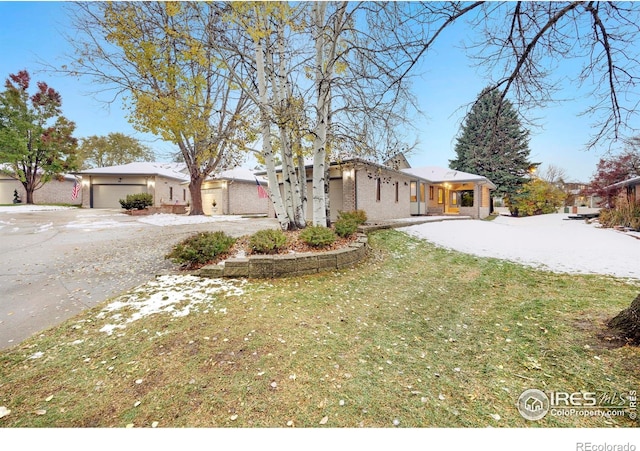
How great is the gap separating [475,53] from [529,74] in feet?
2.93

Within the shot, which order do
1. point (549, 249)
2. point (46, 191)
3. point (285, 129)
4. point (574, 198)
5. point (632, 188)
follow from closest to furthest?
point (285, 129) → point (549, 249) → point (632, 188) → point (46, 191) → point (574, 198)

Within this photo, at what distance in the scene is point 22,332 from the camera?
2723 mm

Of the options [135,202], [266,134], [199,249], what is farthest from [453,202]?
[135,202]

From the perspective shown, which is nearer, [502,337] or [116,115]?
[502,337]

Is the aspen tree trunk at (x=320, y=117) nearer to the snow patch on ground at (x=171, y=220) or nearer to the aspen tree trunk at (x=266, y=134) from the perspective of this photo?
the aspen tree trunk at (x=266, y=134)

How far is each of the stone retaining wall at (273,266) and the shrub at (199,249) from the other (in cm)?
32

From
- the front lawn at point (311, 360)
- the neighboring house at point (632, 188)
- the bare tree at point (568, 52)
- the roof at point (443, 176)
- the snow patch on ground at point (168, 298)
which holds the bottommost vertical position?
the front lawn at point (311, 360)

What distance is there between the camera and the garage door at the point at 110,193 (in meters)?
20.4

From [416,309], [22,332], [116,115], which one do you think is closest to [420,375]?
[416,309]

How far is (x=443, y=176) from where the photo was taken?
62.4 feet

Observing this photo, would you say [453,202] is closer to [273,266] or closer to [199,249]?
[273,266]

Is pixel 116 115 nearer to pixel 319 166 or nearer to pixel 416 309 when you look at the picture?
pixel 319 166

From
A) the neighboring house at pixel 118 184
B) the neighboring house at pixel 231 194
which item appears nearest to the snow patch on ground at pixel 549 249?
the neighboring house at pixel 231 194

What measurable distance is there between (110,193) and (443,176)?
2639 cm
